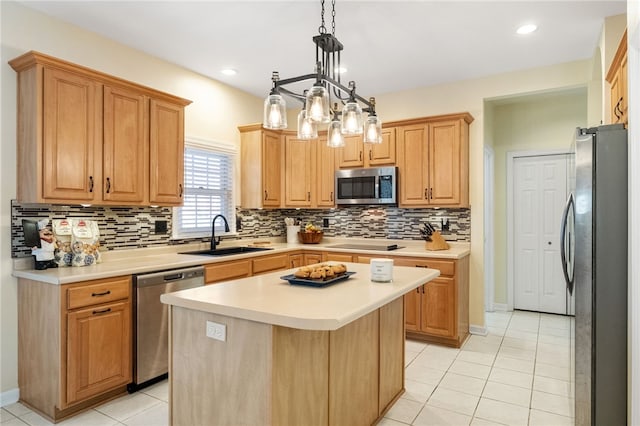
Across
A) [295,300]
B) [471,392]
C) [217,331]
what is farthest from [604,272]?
[217,331]

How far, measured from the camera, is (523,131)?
16.3 ft

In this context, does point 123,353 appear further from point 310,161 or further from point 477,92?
point 477,92

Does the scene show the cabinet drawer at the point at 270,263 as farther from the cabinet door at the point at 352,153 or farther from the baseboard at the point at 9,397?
the baseboard at the point at 9,397

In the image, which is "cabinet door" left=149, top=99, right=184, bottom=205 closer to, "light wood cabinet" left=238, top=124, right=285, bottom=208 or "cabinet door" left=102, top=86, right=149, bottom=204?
"cabinet door" left=102, top=86, right=149, bottom=204

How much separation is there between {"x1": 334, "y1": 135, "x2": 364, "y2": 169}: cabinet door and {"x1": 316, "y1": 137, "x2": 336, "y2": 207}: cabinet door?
0.43ft

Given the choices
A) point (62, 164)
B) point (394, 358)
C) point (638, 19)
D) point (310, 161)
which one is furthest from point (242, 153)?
point (638, 19)

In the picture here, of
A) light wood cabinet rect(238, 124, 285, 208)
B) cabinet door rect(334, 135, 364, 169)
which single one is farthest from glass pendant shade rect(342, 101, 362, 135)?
light wood cabinet rect(238, 124, 285, 208)

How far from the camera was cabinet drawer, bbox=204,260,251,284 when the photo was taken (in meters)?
3.32

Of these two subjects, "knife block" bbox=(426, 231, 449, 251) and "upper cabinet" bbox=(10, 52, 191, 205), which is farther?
"knife block" bbox=(426, 231, 449, 251)

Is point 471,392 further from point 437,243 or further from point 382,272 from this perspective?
point 437,243

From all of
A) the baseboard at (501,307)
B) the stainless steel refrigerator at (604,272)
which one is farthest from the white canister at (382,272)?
the baseboard at (501,307)

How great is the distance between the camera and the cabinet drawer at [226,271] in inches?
131

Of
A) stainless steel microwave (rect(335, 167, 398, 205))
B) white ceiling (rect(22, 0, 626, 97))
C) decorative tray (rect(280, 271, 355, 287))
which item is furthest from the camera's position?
stainless steel microwave (rect(335, 167, 398, 205))

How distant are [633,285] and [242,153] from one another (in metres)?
3.90
